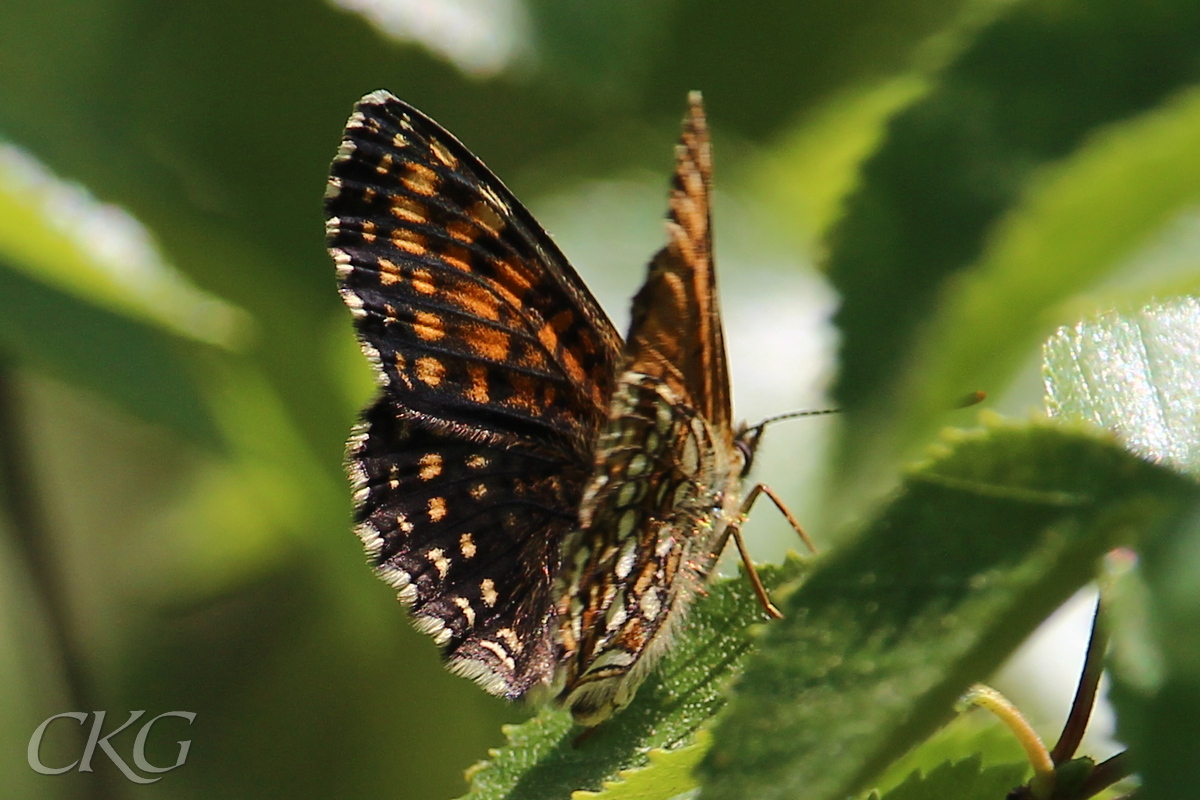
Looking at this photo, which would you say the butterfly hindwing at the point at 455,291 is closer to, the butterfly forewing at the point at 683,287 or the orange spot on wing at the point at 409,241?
the orange spot on wing at the point at 409,241

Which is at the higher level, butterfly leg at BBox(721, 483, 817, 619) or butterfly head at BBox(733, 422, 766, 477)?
butterfly head at BBox(733, 422, 766, 477)

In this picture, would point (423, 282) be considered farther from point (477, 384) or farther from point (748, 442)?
point (748, 442)

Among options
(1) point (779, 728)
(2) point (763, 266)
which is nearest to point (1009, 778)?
(1) point (779, 728)

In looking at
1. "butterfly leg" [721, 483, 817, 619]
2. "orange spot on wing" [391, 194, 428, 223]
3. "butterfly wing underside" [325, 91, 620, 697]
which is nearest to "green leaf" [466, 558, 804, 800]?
"butterfly leg" [721, 483, 817, 619]

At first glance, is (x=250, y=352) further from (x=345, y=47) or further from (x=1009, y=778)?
(x=1009, y=778)

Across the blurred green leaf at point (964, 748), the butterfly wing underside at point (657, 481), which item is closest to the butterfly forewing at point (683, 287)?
the butterfly wing underside at point (657, 481)

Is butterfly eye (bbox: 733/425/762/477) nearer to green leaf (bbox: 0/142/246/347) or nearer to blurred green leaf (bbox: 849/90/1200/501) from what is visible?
blurred green leaf (bbox: 849/90/1200/501)
